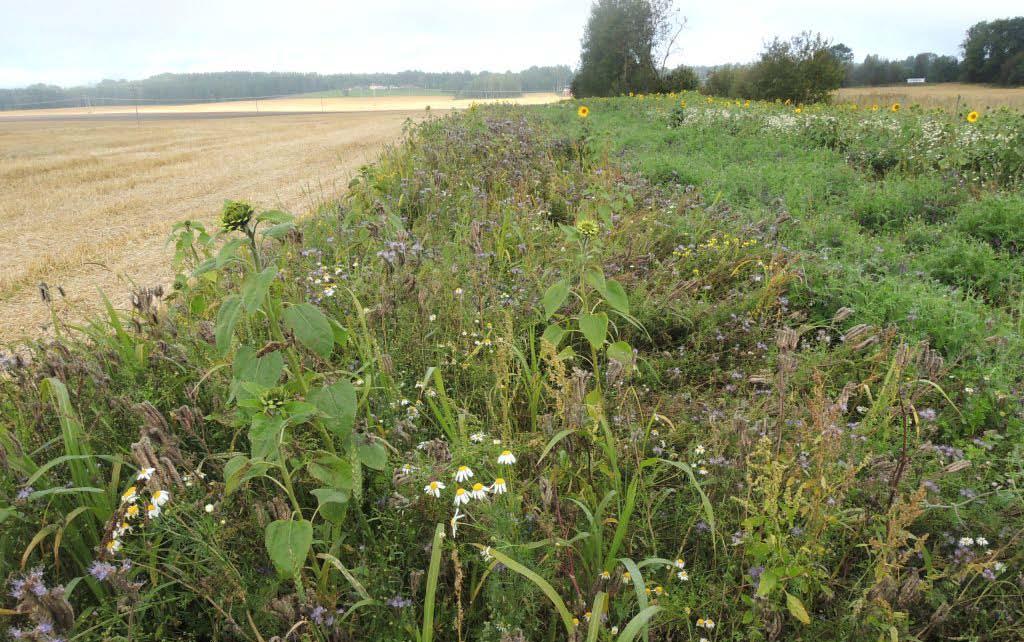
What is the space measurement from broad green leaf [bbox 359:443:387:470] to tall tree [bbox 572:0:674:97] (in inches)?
1379

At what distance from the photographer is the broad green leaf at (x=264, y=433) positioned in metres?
1.46

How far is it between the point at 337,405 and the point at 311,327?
25cm

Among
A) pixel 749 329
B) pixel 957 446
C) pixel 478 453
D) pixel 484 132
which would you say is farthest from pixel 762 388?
pixel 484 132

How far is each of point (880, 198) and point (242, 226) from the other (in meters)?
6.27

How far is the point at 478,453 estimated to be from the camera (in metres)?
2.05

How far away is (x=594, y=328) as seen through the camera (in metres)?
2.34

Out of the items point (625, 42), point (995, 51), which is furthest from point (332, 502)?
point (995, 51)

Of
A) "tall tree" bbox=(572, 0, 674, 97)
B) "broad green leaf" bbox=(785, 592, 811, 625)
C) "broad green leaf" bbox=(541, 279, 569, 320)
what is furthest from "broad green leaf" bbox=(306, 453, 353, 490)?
"tall tree" bbox=(572, 0, 674, 97)

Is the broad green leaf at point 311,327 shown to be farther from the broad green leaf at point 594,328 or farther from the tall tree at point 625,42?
the tall tree at point 625,42

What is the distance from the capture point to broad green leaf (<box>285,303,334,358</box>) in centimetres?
161

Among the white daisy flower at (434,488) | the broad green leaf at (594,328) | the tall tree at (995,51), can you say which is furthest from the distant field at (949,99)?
the white daisy flower at (434,488)

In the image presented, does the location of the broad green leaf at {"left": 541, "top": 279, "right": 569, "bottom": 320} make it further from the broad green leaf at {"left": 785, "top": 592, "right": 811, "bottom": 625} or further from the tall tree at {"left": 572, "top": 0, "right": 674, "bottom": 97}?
the tall tree at {"left": 572, "top": 0, "right": 674, "bottom": 97}

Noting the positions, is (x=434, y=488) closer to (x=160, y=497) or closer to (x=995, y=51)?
(x=160, y=497)

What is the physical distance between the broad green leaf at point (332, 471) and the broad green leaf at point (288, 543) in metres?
0.17
